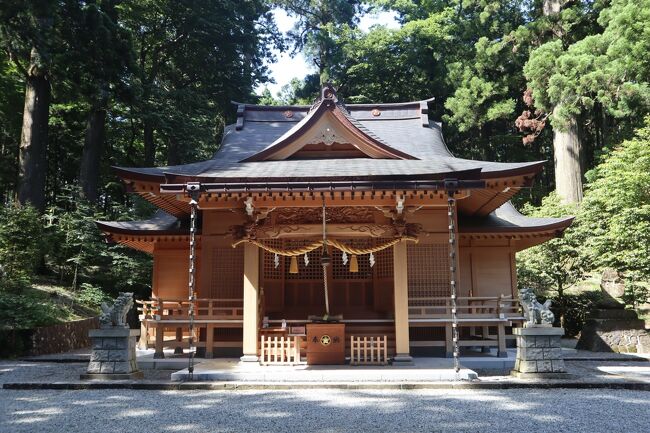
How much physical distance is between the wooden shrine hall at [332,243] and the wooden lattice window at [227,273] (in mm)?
23

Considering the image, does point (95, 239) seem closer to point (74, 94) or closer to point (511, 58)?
point (74, 94)

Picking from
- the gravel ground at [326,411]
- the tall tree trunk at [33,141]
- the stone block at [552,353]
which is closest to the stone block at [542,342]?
the stone block at [552,353]

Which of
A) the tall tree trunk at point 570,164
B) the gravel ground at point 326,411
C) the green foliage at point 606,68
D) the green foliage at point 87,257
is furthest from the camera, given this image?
the tall tree trunk at point 570,164

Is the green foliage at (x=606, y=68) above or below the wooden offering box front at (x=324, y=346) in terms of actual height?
above

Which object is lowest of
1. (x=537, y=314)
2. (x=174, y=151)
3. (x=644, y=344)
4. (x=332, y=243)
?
(x=644, y=344)

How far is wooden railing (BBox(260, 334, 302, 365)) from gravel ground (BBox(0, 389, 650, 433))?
5.82 feet

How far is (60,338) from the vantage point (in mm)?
13836

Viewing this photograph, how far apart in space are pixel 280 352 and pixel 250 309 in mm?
1044

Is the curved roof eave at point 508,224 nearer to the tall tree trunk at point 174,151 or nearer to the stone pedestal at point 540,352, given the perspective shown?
the stone pedestal at point 540,352

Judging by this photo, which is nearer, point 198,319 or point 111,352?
point 111,352

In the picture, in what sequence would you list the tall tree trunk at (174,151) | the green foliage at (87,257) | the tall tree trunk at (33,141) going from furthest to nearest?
the tall tree trunk at (174,151) < the green foliage at (87,257) < the tall tree trunk at (33,141)

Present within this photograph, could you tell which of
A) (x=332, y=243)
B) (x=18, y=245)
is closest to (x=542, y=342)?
(x=332, y=243)

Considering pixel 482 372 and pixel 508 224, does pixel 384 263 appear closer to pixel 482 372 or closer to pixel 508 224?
pixel 508 224

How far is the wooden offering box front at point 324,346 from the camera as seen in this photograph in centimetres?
951
